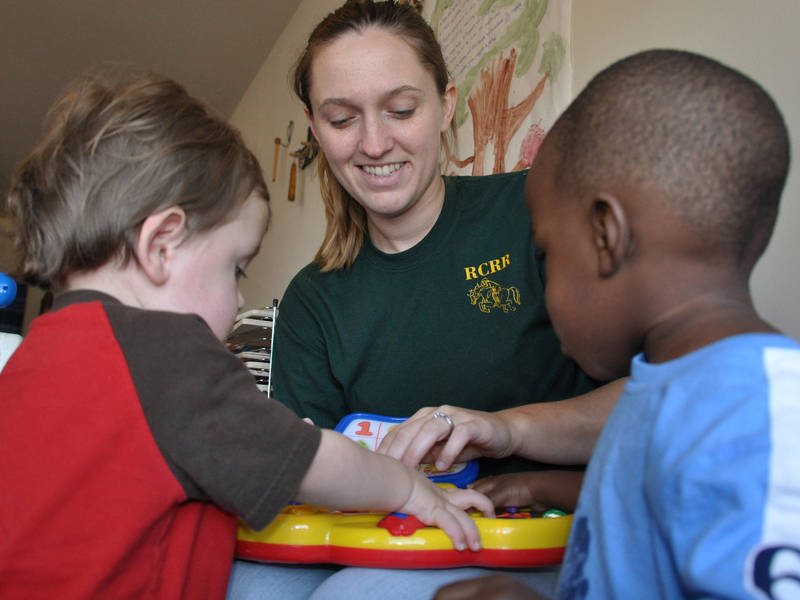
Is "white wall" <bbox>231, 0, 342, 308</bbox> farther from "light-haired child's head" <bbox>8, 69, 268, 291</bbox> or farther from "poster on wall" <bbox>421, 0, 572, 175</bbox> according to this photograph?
"light-haired child's head" <bbox>8, 69, 268, 291</bbox>

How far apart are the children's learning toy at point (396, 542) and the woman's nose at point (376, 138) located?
0.72 m

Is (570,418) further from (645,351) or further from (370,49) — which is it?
(370,49)

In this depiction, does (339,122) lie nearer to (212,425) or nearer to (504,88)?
(504,88)

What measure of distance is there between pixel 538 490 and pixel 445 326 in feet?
1.23

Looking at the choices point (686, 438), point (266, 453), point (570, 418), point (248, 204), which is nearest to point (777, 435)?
point (686, 438)

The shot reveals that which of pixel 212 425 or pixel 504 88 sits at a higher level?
pixel 504 88

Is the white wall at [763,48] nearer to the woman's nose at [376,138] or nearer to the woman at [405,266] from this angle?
the woman at [405,266]

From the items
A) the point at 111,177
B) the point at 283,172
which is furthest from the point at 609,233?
the point at 283,172

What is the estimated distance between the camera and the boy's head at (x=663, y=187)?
633 mm

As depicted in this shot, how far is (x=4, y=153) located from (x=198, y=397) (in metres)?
5.81

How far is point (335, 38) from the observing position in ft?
4.47

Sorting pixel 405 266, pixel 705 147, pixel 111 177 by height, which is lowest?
pixel 405 266

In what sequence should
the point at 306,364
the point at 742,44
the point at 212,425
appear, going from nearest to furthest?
the point at 212,425, the point at 742,44, the point at 306,364

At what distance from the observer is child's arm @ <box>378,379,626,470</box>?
96 cm
